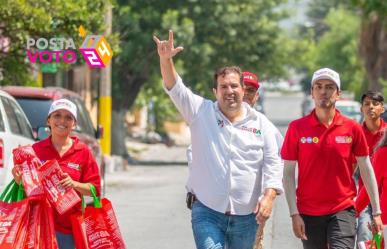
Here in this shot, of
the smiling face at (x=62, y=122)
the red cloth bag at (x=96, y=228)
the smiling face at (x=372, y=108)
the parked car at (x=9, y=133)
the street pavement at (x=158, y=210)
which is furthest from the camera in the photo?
the street pavement at (x=158, y=210)

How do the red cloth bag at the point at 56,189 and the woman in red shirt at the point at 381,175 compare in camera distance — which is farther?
the woman in red shirt at the point at 381,175

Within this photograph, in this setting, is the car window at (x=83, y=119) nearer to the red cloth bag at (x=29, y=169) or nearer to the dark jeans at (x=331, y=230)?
the red cloth bag at (x=29, y=169)

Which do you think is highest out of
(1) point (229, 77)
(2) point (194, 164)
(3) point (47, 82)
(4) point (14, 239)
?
(1) point (229, 77)

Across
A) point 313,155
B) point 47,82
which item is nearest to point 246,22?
point 47,82

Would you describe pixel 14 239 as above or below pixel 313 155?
below

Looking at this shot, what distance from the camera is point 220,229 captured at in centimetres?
709

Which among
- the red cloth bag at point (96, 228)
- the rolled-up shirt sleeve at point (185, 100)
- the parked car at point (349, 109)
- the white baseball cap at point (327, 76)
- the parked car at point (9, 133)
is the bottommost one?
the parked car at point (349, 109)

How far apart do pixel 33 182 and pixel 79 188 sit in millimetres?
305

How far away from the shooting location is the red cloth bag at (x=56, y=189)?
7238mm

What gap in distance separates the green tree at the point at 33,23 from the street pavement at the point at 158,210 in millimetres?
2762

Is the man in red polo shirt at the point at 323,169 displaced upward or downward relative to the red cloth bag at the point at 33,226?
upward

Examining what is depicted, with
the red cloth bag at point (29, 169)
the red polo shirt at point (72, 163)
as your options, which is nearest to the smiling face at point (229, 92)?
the red polo shirt at point (72, 163)

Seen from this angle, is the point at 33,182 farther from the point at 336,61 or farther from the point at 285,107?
the point at 285,107

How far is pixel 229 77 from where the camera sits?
7.03m
